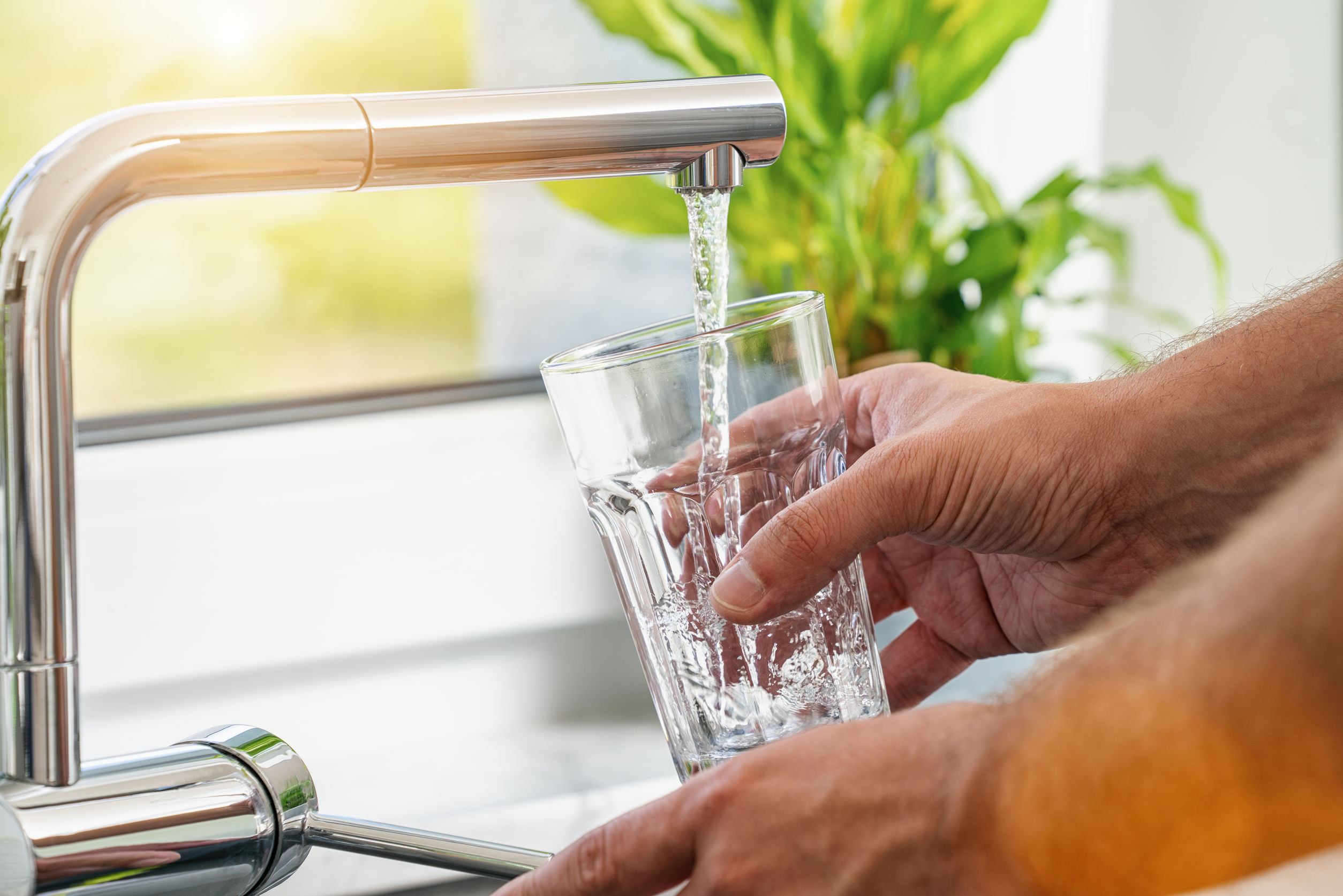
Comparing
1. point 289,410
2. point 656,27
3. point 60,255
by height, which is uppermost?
point 656,27

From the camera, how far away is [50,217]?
1.13 ft

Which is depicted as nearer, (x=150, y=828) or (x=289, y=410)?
(x=150, y=828)

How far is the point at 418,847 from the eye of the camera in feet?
1.33

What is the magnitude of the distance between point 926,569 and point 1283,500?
334 millimetres

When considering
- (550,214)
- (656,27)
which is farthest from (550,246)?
(656,27)

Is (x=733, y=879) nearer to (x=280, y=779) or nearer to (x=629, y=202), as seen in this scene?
(x=280, y=779)

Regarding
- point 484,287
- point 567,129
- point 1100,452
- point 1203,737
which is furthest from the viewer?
point 484,287

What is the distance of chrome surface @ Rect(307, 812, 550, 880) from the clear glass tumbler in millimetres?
70

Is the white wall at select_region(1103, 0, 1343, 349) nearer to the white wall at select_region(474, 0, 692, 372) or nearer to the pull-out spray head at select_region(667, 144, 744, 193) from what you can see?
the white wall at select_region(474, 0, 692, 372)

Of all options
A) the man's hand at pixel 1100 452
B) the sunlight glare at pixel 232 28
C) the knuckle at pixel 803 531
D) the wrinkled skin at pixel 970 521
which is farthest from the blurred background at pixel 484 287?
the knuckle at pixel 803 531

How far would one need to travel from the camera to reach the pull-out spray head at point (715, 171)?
39cm

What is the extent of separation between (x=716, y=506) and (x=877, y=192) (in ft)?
1.98

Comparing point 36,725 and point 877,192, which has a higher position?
point 877,192

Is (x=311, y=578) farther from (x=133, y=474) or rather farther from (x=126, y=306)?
(x=126, y=306)
